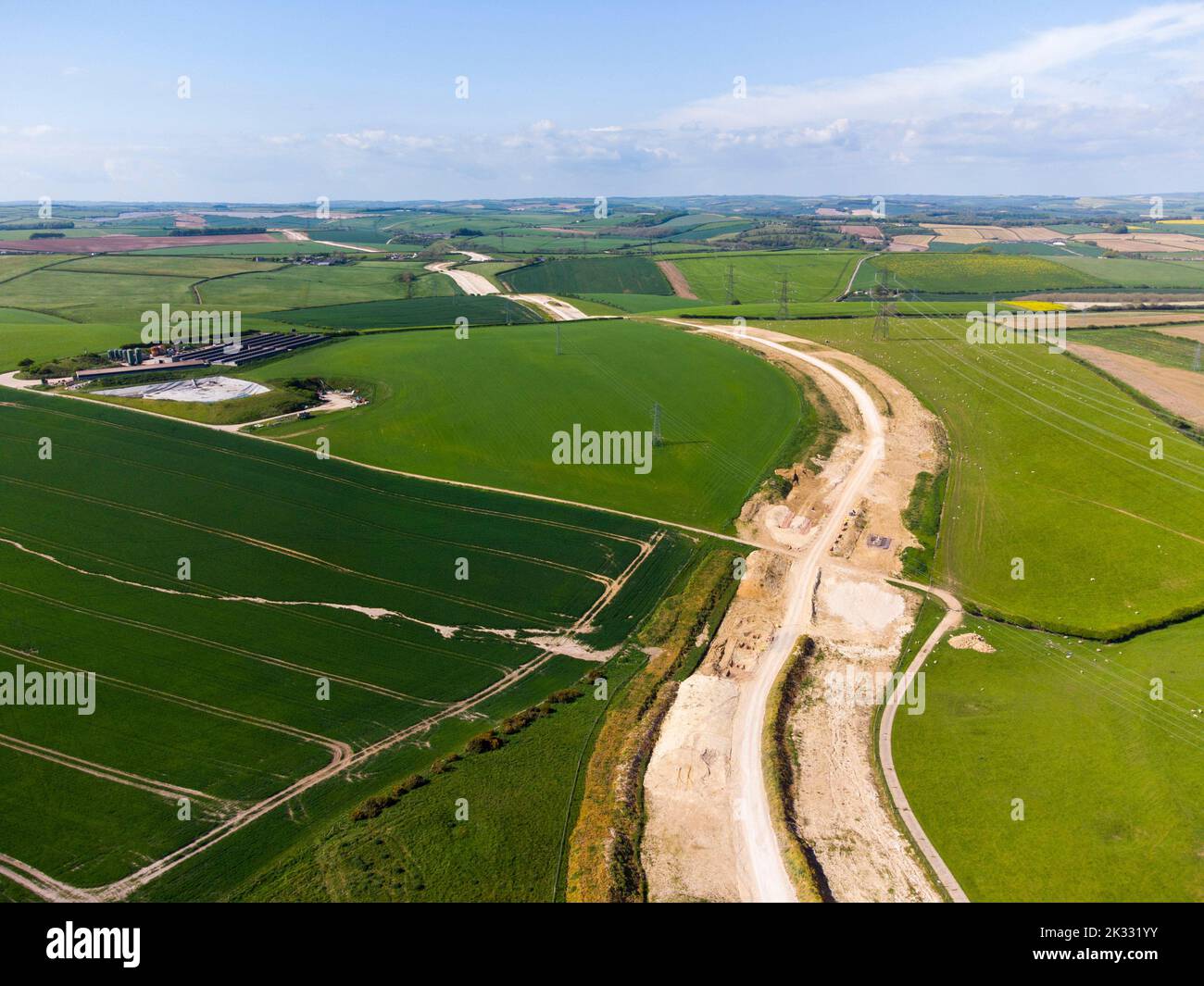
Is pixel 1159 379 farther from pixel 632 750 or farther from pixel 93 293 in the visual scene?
pixel 93 293

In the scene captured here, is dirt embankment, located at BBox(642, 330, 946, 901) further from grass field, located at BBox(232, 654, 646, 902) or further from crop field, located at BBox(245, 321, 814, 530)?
crop field, located at BBox(245, 321, 814, 530)

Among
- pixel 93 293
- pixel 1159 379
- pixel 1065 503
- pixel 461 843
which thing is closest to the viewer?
pixel 461 843

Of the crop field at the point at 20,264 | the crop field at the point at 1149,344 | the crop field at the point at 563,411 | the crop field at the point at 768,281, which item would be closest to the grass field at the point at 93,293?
the crop field at the point at 20,264

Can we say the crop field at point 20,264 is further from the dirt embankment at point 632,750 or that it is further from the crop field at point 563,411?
the dirt embankment at point 632,750

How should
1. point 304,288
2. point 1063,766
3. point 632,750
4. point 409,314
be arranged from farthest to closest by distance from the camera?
point 304,288
point 409,314
point 632,750
point 1063,766

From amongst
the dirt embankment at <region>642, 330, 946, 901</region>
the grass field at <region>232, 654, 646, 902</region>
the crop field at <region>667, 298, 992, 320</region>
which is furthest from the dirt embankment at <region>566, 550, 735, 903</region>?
the crop field at <region>667, 298, 992, 320</region>

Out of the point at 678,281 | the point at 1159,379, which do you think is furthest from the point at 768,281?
the point at 1159,379
